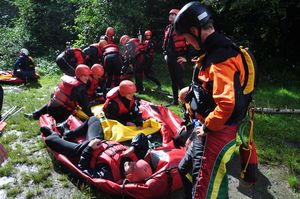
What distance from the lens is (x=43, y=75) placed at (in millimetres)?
13539

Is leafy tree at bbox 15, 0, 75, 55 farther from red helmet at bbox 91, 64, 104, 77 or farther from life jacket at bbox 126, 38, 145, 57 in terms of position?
red helmet at bbox 91, 64, 104, 77

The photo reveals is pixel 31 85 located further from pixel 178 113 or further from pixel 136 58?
pixel 178 113

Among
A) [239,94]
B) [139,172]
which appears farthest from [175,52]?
[239,94]

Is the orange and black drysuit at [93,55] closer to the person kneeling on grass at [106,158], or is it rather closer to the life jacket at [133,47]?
the life jacket at [133,47]

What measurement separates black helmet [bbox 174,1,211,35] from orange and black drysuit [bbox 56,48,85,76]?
6.17 metres

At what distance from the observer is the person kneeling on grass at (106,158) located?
4.31 metres

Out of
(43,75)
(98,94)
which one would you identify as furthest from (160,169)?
(43,75)

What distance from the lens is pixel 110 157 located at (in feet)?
15.0

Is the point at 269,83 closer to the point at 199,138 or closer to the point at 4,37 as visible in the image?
the point at 199,138

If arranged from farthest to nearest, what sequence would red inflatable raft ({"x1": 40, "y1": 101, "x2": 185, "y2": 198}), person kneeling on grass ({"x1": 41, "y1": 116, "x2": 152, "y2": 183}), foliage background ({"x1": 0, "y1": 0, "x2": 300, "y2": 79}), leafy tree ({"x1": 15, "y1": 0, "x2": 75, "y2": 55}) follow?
leafy tree ({"x1": 15, "y1": 0, "x2": 75, "y2": 55})
foliage background ({"x1": 0, "y1": 0, "x2": 300, "y2": 79})
person kneeling on grass ({"x1": 41, "y1": 116, "x2": 152, "y2": 183})
red inflatable raft ({"x1": 40, "y1": 101, "x2": 185, "y2": 198})

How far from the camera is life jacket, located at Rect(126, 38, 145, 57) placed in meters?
9.80

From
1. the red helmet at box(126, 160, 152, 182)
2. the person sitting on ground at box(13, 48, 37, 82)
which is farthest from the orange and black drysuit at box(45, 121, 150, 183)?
the person sitting on ground at box(13, 48, 37, 82)

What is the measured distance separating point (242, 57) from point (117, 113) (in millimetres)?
3589

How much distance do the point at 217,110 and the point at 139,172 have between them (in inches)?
68.1
